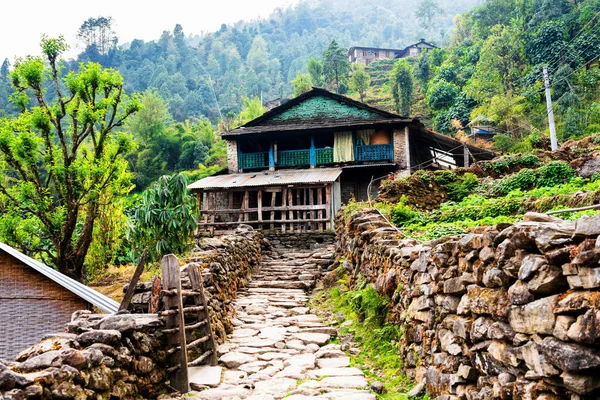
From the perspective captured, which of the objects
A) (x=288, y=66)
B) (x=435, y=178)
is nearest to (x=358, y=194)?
(x=435, y=178)

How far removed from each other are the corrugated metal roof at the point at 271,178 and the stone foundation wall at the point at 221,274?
666cm

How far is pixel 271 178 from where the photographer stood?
21016 millimetres

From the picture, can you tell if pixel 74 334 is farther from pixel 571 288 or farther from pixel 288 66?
pixel 288 66

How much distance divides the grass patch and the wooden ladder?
6.93 ft

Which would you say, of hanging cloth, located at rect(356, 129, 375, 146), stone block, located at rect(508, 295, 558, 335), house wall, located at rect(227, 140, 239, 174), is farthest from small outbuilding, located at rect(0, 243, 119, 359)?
hanging cloth, located at rect(356, 129, 375, 146)

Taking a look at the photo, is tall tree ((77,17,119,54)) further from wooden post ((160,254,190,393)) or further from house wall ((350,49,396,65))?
wooden post ((160,254,190,393))

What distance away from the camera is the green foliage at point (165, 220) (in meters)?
13.2

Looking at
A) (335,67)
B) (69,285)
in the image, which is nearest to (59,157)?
(69,285)

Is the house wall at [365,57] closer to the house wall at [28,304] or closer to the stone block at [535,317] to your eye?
the house wall at [28,304]

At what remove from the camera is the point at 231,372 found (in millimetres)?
6289

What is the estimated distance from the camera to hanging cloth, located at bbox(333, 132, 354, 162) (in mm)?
22766

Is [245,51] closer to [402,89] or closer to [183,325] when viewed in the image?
[402,89]

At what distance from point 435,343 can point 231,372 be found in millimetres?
2940

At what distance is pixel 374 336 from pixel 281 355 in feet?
4.71
